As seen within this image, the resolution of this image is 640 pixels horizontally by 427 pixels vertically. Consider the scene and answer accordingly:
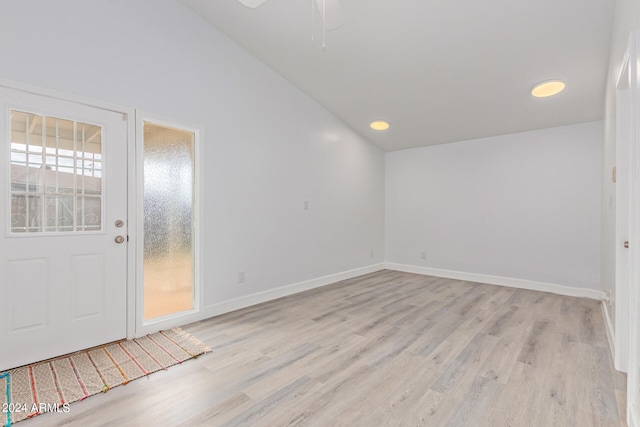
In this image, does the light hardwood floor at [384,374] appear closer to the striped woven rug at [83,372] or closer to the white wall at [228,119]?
the striped woven rug at [83,372]

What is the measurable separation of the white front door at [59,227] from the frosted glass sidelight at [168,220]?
24 centimetres

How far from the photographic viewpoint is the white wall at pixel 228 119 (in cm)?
247

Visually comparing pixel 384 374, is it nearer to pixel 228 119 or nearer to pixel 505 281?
pixel 228 119

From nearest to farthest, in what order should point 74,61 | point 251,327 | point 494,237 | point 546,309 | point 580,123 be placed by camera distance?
point 74,61 → point 251,327 → point 546,309 → point 580,123 → point 494,237

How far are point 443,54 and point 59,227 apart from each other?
3.88m

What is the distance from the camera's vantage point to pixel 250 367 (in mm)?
2281

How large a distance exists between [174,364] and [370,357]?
4.87ft

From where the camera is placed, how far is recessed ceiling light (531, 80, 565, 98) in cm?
351

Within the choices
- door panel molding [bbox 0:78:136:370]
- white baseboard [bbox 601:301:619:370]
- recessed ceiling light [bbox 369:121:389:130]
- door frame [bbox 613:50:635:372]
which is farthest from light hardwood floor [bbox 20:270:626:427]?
recessed ceiling light [bbox 369:121:389:130]

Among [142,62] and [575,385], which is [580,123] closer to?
→ [575,385]

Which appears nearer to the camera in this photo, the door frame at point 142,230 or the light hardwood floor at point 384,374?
the light hardwood floor at point 384,374

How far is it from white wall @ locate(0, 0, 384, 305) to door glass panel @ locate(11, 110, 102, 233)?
0.33m

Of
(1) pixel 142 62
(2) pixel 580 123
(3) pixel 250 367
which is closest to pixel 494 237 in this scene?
(2) pixel 580 123

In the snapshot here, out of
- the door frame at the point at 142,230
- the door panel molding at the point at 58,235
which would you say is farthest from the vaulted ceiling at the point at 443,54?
the door panel molding at the point at 58,235
